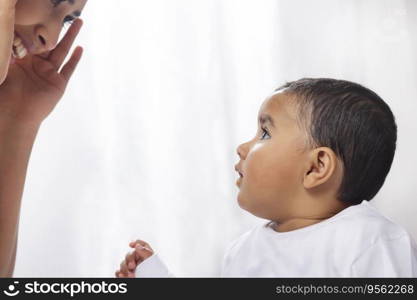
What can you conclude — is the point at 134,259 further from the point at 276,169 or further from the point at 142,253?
the point at 276,169

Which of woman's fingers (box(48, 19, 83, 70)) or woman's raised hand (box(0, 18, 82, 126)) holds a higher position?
woman's fingers (box(48, 19, 83, 70))

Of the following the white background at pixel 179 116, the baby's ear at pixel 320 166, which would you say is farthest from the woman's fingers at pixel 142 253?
the white background at pixel 179 116

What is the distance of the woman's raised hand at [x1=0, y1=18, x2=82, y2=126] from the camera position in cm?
133

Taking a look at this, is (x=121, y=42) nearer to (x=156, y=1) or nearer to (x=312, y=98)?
(x=156, y=1)

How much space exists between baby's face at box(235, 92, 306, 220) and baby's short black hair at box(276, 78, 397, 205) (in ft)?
0.09

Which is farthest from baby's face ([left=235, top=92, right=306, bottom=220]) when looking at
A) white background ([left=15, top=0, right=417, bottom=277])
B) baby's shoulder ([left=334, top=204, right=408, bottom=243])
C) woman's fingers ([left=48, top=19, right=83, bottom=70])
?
white background ([left=15, top=0, right=417, bottom=277])

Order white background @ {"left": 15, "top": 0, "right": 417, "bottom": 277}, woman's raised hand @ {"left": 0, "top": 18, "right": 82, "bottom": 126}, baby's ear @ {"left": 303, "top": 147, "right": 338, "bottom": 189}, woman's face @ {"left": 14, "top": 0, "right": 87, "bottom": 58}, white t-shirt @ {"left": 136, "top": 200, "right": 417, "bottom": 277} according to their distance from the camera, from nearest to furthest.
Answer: white t-shirt @ {"left": 136, "top": 200, "right": 417, "bottom": 277} < baby's ear @ {"left": 303, "top": 147, "right": 338, "bottom": 189} < woman's face @ {"left": 14, "top": 0, "right": 87, "bottom": 58} < woman's raised hand @ {"left": 0, "top": 18, "right": 82, "bottom": 126} < white background @ {"left": 15, "top": 0, "right": 417, "bottom": 277}

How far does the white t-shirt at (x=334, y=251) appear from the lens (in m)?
0.93

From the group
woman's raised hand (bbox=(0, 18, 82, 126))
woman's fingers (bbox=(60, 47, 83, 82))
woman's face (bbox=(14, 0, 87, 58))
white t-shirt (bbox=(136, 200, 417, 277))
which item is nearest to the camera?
white t-shirt (bbox=(136, 200, 417, 277))

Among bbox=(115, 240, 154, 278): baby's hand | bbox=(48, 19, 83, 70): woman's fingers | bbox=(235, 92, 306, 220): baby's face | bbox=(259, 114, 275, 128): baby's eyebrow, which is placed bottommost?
bbox=(115, 240, 154, 278): baby's hand

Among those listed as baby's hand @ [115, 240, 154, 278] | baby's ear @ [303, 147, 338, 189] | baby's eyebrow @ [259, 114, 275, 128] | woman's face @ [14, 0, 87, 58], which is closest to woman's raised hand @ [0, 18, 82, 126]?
woman's face @ [14, 0, 87, 58]

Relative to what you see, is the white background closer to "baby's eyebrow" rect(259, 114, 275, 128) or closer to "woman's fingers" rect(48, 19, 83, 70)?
"woman's fingers" rect(48, 19, 83, 70)

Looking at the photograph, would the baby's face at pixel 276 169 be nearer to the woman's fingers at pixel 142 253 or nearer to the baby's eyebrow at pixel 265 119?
the baby's eyebrow at pixel 265 119

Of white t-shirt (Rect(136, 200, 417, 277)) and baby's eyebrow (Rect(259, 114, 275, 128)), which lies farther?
baby's eyebrow (Rect(259, 114, 275, 128))
